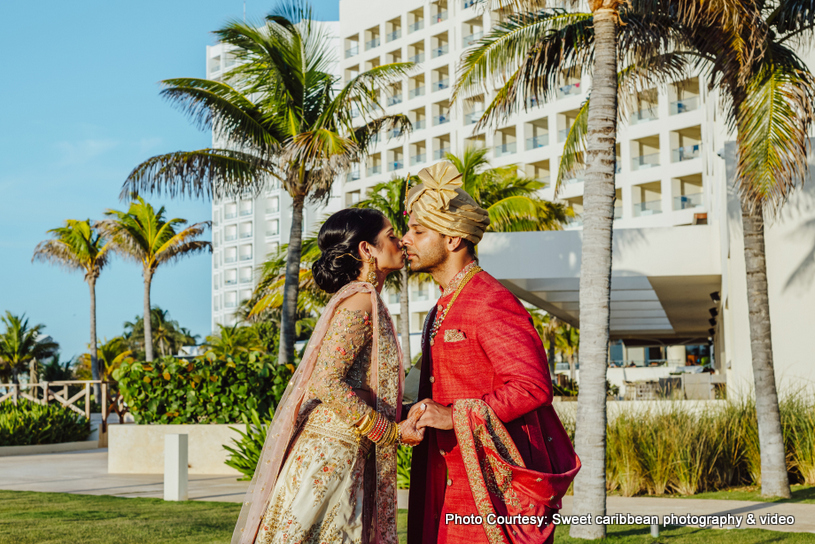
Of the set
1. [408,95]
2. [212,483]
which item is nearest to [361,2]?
[408,95]

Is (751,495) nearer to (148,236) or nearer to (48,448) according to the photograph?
(48,448)

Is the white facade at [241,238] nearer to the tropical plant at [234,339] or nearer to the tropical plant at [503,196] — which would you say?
the tropical plant at [234,339]

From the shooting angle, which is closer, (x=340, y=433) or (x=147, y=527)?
(x=340, y=433)

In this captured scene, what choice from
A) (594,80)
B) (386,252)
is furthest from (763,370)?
(386,252)

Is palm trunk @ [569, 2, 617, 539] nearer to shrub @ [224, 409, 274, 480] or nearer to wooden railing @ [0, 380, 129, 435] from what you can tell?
shrub @ [224, 409, 274, 480]

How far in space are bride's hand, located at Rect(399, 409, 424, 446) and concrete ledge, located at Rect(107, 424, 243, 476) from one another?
1039cm

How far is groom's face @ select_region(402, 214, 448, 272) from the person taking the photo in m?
2.89

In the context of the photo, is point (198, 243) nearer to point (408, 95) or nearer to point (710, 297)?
point (710, 297)

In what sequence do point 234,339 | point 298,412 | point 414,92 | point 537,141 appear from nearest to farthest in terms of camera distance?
point 298,412 < point 537,141 < point 414,92 < point 234,339

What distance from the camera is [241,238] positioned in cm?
8800

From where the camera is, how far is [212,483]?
→ 451 inches

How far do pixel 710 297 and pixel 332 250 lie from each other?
18.3m

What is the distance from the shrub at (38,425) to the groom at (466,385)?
18865 mm

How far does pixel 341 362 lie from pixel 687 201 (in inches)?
1837
